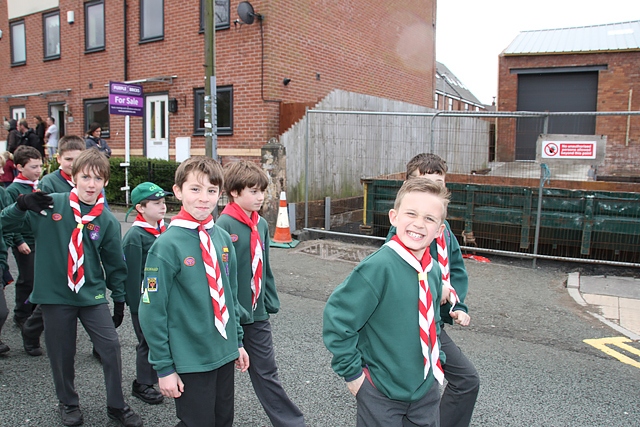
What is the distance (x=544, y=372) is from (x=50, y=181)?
4.57 metres

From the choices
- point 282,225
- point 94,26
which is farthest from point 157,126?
point 282,225

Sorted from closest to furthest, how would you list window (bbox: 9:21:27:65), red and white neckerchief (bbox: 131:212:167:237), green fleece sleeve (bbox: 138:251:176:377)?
green fleece sleeve (bbox: 138:251:176:377), red and white neckerchief (bbox: 131:212:167:237), window (bbox: 9:21:27:65)

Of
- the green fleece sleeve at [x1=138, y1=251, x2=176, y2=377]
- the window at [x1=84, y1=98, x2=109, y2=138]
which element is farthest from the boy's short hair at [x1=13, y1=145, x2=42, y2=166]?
the window at [x1=84, y1=98, x2=109, y2=138]

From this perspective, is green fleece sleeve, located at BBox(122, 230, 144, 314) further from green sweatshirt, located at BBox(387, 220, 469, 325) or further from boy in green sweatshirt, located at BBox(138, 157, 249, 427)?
green sweatshirt, located at BBox(387, 220, 469, 325)

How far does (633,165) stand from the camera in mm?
20281

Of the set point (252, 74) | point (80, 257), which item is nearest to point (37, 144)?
point (252, 74)

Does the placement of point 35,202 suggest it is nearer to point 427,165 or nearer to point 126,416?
point 126,416

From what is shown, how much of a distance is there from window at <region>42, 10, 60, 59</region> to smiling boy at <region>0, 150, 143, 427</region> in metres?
16.4

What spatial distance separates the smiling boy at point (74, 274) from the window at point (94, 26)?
14.1m

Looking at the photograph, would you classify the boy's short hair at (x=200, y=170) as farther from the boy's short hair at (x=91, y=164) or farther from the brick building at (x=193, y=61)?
the brick building at (x=193, y=61)

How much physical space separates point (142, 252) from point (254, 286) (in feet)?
3.71

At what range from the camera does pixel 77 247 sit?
3.68 meters

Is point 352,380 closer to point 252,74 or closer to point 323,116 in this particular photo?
point 323,116

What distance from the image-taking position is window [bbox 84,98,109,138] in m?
16.6
